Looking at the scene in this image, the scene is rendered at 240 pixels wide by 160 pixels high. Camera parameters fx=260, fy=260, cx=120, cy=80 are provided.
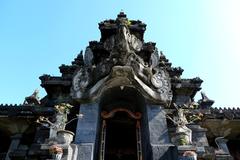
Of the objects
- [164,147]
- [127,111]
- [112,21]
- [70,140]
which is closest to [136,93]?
[127,111]

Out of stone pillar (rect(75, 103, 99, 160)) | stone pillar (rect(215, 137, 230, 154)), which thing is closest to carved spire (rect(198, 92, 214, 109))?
stone pillar (rect(215, 137, 230, 154))

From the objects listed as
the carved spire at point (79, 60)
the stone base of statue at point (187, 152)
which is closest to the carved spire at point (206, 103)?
the stone base of statue at point (187, 152)

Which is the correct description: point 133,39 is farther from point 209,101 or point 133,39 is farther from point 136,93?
point 209,101

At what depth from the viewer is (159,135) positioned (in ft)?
31.2

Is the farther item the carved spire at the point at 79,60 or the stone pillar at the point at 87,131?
the carved spire at the point at 79,60

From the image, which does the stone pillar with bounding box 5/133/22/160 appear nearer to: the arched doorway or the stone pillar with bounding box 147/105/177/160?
the arched doorway

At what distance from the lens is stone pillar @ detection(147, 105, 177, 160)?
866 centimetres

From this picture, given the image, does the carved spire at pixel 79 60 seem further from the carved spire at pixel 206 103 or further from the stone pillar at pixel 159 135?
the carved spire at pixel 206 103

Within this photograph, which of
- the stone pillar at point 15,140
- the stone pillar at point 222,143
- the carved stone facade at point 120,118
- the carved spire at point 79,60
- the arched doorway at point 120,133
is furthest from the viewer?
the carved spire at point 79,60

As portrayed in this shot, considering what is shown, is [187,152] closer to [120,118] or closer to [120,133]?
[120,118]

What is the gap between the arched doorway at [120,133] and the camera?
1118cm

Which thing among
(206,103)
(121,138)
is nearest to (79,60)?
(121,138)

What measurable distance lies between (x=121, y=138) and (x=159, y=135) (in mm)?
3670

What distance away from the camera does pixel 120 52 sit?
11.5 metres
